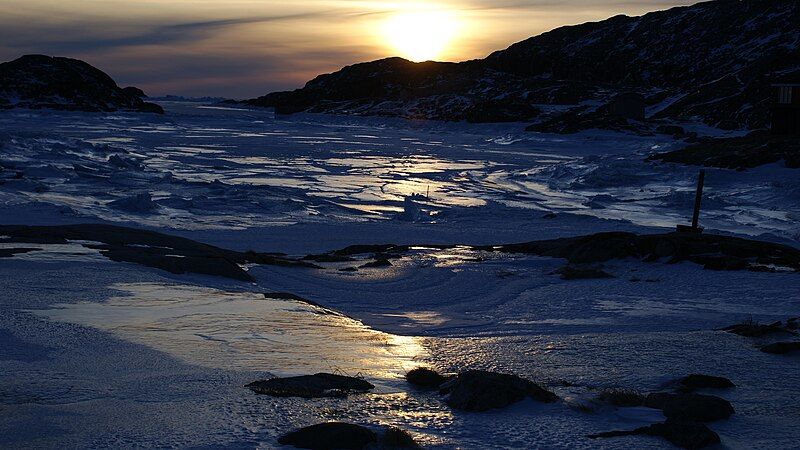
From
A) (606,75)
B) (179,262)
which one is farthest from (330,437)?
(606,75)

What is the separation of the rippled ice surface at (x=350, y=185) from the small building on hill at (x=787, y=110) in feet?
18.8

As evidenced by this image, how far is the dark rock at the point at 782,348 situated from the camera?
796cm

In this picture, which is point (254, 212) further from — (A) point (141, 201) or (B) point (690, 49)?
(B) point (690, 49)

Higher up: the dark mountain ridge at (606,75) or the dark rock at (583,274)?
the dark mountain ridge at (606,75)

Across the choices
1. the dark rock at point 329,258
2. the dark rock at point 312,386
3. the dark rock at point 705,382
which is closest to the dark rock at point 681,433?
the dark rock at point 705,382

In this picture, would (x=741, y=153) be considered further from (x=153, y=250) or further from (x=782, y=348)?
(x=782, y=348)

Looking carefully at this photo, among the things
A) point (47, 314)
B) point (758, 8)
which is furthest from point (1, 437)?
point (758, 8)

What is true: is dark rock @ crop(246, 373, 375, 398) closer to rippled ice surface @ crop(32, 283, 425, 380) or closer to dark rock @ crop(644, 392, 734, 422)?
rippled ice surface @ crop(32, 283, 425, 380)

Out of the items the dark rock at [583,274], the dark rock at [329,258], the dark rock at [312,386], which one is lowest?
the dark rock at [329,258]

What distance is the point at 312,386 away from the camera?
6.10 metres

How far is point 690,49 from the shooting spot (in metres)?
126

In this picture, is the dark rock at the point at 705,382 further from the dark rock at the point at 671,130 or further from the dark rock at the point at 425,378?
the dark rock at the point at 671,130

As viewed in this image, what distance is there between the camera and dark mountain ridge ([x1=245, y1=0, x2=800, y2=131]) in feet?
233

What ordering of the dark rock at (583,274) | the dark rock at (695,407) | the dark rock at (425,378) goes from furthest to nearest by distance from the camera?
the dark rock at (583,274)
the dark rock at (425,378)
the dark rock at (695,407)
